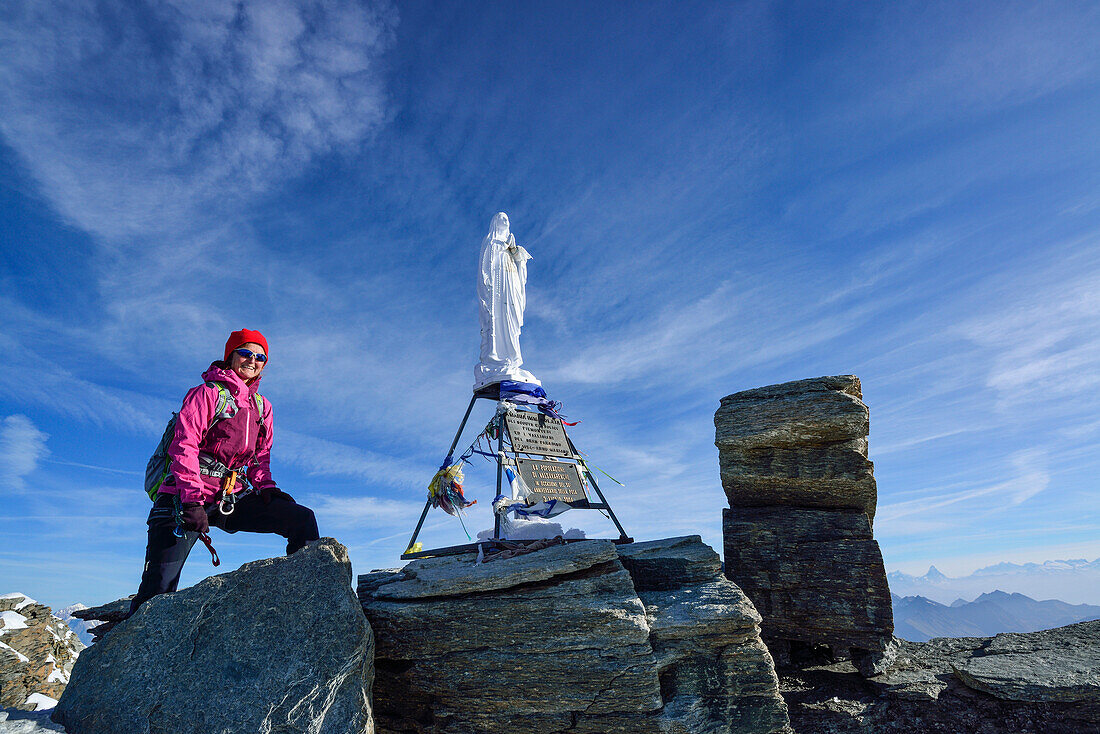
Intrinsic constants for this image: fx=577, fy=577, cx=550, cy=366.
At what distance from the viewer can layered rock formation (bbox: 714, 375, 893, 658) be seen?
1127cm

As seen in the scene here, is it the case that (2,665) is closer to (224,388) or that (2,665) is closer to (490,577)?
(224,388)

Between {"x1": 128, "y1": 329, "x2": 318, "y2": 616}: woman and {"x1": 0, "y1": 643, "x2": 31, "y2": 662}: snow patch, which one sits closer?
{"x1": 128, "y1": 329, "x2": 318, "y2": 616}: woman

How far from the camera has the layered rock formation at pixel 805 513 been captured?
11273 millimetres

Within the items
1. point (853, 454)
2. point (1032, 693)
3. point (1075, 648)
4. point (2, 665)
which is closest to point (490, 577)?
point (853, 454)

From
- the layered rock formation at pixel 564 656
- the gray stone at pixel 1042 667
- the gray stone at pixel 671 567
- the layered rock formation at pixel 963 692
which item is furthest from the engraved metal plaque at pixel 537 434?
the gray stone at pixel 1042 667

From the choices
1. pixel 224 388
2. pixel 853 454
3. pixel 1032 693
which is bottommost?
pixel 1032 693

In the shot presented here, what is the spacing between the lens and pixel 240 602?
7.31 meters

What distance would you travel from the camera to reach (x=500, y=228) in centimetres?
1600

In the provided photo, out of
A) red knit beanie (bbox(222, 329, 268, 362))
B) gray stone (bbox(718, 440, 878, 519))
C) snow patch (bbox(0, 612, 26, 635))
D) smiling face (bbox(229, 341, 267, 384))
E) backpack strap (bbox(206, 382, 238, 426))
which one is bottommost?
snow patch (bbox(0, 612, 26, 635))

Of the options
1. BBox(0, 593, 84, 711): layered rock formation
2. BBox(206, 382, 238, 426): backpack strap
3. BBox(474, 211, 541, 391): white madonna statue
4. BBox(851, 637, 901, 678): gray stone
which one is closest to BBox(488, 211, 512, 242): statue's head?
BBox(474, 211, 541, 391): white madonna statue

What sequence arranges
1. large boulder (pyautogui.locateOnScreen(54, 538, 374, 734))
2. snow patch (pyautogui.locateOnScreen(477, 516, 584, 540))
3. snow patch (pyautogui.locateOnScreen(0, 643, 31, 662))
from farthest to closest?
snow patch (pyautogui.locateOnScreen(0, 643, 31, 662))
snow patch (pyautogui.locateOnScreen(477, 516, 584, 540))
large boulder (pyautogui.locateOnScreen(54, 538, 374, 734))

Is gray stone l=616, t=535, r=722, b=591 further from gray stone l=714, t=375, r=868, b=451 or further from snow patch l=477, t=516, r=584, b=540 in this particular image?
gray stone l=714, t=375, r=868, b=451

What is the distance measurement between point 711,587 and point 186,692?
7.05 m

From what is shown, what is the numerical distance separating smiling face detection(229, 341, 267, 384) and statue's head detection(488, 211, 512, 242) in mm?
8412
